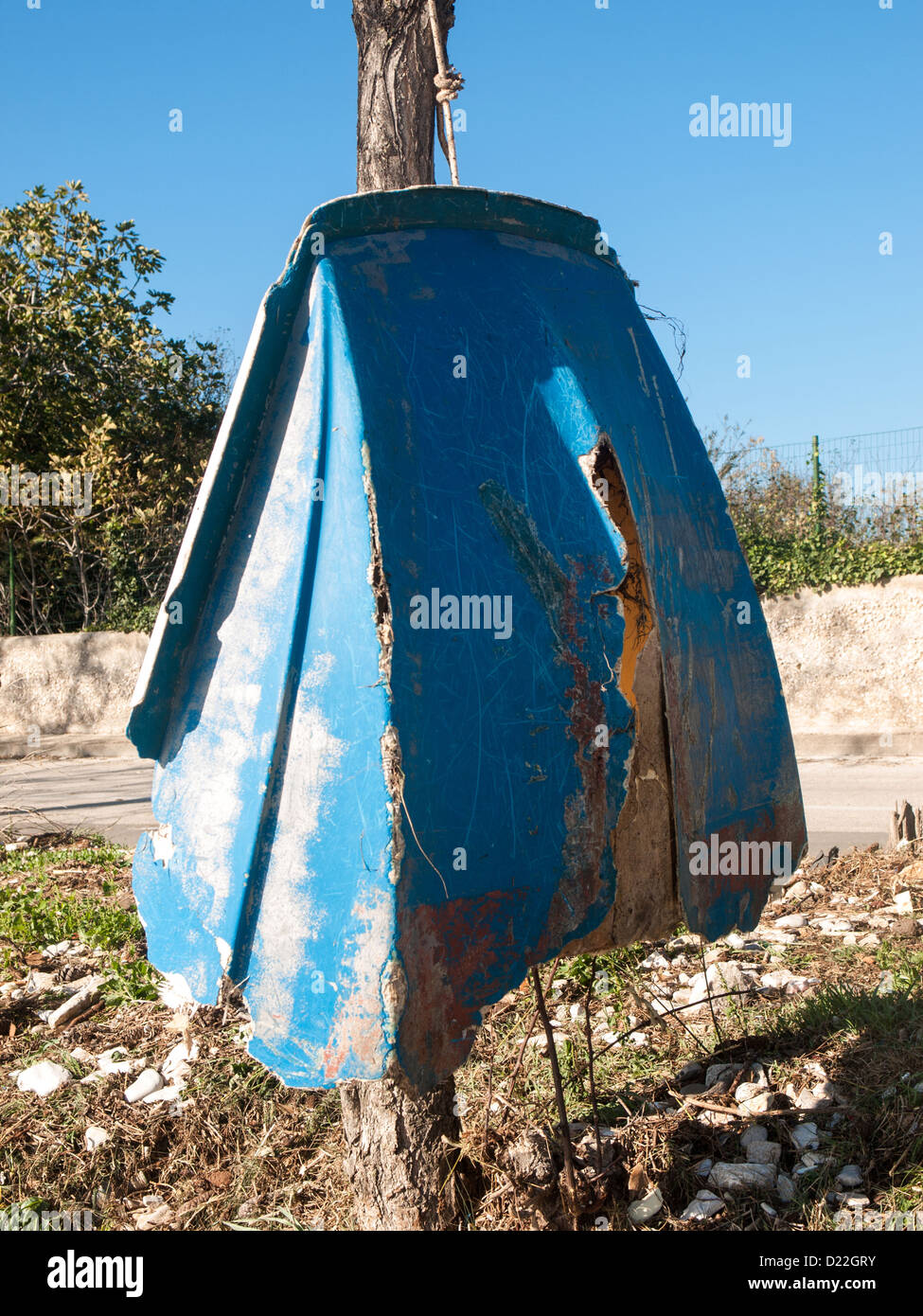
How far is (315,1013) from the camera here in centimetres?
153

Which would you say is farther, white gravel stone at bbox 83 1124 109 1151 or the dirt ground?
white gravel stone at bbox 83 1124 109 1151

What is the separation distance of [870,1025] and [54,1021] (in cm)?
285

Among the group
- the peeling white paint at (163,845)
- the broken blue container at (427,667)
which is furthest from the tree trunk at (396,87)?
the peeling white paint at (163,845)

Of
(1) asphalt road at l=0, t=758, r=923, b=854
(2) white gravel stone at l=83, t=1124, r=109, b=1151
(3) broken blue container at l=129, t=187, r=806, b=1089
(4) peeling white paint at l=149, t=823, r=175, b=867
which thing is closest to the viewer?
(3) broken blue container at l=129, t=187, r=806, b=1089

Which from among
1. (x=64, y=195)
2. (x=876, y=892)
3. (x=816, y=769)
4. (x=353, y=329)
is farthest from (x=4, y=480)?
(x=353, y=329)

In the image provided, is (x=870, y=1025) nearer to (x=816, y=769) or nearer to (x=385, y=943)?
(x=385, y=943)

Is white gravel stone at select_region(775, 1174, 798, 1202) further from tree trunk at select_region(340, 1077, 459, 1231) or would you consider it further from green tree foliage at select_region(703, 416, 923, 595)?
green tree foliage at select_region(703, 416, 923, 595)

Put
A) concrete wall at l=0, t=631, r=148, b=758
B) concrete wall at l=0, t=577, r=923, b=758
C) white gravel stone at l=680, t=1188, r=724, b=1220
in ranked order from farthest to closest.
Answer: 1. concrete wall at l=0, t=631, r=148, b=758
2. concrete wall at l=0, t=577, r=923, b=758
3. white gravel stone at l=680, t=1188, r=724, b=1220

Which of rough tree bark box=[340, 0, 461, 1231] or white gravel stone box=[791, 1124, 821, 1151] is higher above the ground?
rough tree bark box=[340, 0, 461, 1231]

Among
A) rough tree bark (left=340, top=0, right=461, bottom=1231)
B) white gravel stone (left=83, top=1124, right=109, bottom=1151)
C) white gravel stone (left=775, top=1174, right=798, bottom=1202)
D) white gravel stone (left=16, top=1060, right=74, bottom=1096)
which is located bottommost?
white gravel stone (left=83, top=1124, right=109, bottom=1151)

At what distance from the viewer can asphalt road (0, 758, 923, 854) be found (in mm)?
6520

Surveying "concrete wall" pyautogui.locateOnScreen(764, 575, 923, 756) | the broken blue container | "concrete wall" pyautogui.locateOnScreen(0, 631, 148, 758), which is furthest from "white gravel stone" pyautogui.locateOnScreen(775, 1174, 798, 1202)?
"concrete wall" pyautogui.locateOnScreen(0, 631, 148, 758)

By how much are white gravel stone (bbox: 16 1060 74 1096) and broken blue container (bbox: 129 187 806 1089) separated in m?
1.83

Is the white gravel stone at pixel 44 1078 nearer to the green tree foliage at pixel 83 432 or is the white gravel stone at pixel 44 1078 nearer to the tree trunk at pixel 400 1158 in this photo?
the tree trunk at pixel 400 1158
